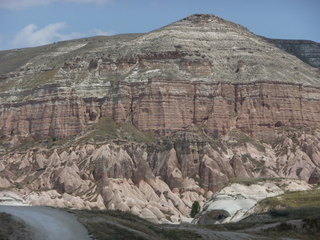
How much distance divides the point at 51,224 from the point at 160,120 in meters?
102

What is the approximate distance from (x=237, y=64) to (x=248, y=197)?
7069 centimetres

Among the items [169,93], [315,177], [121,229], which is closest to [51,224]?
[121,229]

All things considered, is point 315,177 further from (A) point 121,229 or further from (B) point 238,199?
(A) point 121,229

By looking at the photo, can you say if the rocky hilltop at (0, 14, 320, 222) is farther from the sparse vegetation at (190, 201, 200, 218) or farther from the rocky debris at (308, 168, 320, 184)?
the sparse vegetation at (190, 201, 200, 218)

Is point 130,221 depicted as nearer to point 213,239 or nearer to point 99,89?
point 213,239

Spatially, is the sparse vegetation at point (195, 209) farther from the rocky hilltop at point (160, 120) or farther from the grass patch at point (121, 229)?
the grass patch at point (121, 229)

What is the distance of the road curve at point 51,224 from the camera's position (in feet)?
118

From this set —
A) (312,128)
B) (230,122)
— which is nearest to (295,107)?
(312,128)

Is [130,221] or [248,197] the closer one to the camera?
[130,221]

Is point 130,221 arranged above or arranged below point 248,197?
above

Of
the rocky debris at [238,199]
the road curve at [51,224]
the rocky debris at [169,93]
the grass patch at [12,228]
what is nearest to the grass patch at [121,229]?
the road curve at [51,224]

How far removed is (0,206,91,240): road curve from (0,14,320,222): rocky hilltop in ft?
211

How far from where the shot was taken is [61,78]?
153 meters

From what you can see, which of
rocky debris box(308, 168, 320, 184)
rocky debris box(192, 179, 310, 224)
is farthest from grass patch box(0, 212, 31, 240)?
rocky debris box(308, 168, 320, 184)
